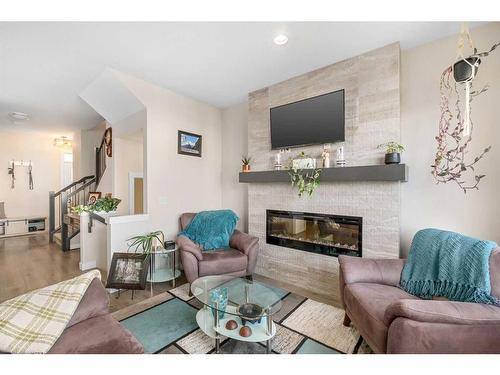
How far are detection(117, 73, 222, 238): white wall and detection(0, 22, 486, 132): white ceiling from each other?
226 mm

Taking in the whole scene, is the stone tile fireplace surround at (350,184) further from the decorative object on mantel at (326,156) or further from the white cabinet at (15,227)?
the white cabinet at (15,227)

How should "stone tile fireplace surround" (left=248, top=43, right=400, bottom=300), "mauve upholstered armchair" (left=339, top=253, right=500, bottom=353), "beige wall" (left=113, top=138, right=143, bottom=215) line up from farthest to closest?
"beige wall" (left=113, top=138, right=143, bottom=215) → "stone tile fireplace surround" (left=248, top=43, right=400, bottom=300) → "mauve upholstered armchair" (left=339, top=253, right=500, bottom=353)

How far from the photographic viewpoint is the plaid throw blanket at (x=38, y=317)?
1013 millimetres

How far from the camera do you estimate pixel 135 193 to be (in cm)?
381

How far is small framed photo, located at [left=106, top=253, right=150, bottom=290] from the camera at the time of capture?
91.0 inches

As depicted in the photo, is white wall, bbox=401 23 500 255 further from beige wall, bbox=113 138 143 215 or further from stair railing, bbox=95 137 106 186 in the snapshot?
stair railing, bbox=95 137 106 186

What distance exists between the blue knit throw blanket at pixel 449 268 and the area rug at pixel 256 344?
2.13ft

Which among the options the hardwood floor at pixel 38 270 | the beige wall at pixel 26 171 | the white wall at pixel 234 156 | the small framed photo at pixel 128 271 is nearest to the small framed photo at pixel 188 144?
the white wall at pixel 234 156

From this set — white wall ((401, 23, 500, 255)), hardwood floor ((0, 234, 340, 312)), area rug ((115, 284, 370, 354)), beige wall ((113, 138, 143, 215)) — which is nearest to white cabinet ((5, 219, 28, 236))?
hardwood floor ((0, 234, 340, 312))

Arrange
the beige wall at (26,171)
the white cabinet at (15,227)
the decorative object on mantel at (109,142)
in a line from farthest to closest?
1. the beige wall at (26,171)
2. the white cabinet at (15,227)
3. the decorative object on mantel at (109,142)

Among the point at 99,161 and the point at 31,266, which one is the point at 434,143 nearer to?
the point at 31,266

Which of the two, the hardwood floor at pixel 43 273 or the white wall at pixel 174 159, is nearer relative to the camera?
the hardwood floor at pixel 43 273

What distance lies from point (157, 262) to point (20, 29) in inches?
108

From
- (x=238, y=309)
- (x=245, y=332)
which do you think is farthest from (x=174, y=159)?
(x=245, y=332)
